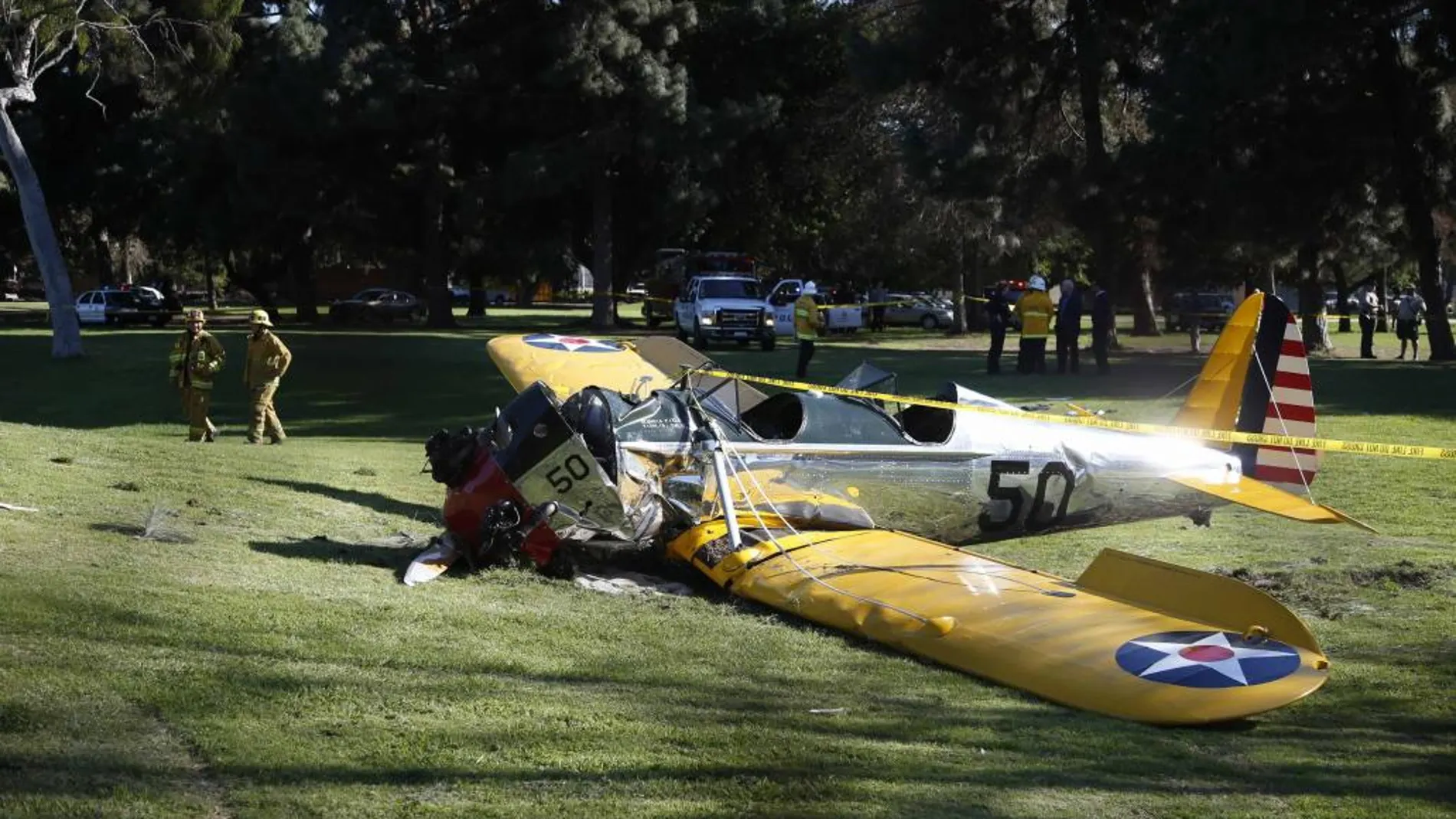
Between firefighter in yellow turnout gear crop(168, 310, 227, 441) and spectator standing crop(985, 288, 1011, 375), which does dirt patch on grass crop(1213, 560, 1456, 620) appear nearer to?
firefighter in yellow turnout gear crop(168, 310, 227, 441)

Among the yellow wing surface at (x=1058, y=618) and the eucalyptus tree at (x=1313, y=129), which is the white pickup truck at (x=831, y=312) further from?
the yellow wing surface at (x=1058, y=618)

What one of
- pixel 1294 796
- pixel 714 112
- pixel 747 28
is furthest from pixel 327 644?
pixel 747 28

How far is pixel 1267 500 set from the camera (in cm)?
989

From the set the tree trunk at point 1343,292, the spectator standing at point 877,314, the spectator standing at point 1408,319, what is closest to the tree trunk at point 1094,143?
the spectator standing at point 1408,319

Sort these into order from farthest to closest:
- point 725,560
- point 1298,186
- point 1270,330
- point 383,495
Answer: point 1298,186, point 383,495, point 1270,330, point 725,560

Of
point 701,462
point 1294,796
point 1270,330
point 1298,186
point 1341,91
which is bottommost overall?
point 1294,796

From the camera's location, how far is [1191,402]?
12.1 m

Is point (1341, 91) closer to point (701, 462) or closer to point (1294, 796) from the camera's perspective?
point (701, 462)

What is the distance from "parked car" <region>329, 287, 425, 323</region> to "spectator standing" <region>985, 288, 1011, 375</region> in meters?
36.9

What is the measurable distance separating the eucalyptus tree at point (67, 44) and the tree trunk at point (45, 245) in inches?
0.7

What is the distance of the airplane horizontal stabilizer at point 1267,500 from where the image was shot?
361 inches

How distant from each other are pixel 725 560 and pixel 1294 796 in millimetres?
4532

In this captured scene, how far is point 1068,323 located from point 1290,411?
17653 millimetres

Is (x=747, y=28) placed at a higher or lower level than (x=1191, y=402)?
higher
